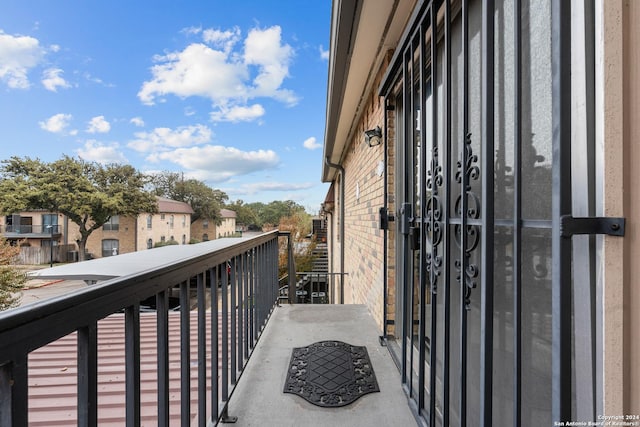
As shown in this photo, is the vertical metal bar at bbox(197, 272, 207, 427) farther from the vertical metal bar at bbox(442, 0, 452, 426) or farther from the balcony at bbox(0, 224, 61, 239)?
the balcony at bbox(0, 224, 61, 239)

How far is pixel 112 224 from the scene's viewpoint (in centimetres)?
2775

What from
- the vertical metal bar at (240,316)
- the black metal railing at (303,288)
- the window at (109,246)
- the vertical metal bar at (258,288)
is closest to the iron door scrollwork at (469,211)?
the vertical metal bar at (240,316)

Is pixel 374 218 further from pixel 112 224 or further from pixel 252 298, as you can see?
pixel 112 224

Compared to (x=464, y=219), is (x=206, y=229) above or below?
below

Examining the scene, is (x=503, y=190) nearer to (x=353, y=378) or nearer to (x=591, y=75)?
(x=591, y=75)

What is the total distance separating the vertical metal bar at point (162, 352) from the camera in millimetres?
896

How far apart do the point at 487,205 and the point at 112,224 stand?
108 ft

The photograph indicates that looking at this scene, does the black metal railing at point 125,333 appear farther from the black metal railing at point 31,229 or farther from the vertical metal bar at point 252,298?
the black metal railing at point 31,229

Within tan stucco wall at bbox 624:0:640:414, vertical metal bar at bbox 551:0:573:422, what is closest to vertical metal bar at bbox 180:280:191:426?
vertical metal bar at bbox 551:0:573:422

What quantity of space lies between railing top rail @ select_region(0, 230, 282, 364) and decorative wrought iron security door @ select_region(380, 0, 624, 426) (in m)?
0.96

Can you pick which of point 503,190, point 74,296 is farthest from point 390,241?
point 74,296

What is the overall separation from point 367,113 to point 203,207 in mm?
39188

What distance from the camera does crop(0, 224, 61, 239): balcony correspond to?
19.8 meters

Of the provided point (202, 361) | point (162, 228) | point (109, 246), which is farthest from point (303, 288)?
point (162, 228)
